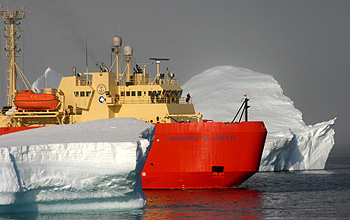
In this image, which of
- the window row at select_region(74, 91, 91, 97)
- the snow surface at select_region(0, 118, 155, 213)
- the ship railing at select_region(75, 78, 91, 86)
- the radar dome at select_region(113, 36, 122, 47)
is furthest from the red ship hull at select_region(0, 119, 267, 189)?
the snow surface at select_region(0, 118, 155, 213)

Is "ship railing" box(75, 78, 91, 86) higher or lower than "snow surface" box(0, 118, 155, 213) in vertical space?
higher

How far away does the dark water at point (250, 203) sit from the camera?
2438 centimetres

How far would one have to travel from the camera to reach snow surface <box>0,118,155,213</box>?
21.6 meters

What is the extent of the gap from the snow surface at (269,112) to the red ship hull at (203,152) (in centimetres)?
1008

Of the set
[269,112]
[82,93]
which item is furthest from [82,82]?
[269,112]

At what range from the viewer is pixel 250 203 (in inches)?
1115

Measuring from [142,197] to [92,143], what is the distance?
3.49 meters

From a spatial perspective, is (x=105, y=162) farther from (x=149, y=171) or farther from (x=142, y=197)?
(x=149, y=171)

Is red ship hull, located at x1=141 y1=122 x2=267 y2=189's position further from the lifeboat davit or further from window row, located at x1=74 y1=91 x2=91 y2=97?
the lifeboat davit

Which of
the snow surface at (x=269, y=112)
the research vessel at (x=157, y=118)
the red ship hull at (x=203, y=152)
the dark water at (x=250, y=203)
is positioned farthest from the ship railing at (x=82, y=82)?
the snow surface at (x=269, y=112)

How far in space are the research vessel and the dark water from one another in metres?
1.13

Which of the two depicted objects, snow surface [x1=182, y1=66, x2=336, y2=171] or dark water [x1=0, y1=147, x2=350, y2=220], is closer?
dark water [x1=0, y1=147, x2=350, y2=220]

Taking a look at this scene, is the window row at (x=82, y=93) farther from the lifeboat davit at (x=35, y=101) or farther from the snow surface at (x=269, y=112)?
the snow surface at (x=269, y=112)

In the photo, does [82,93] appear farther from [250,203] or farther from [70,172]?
[70,172]
